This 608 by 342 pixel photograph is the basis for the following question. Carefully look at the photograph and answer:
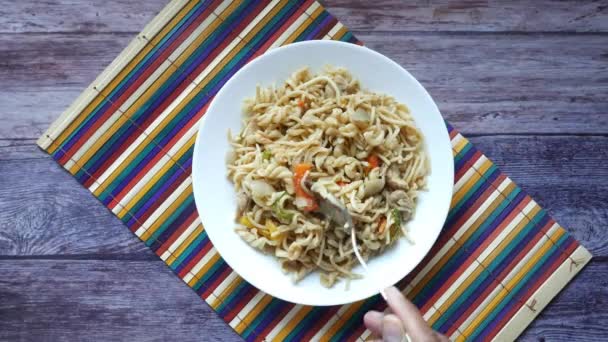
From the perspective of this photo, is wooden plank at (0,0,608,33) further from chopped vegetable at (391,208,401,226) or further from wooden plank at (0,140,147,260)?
chopped vegetable at (391,208,401,226)

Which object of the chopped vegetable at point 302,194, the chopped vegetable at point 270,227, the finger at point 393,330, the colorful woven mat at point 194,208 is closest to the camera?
the finger at point 393,330

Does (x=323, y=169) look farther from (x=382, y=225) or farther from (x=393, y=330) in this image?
(x=393, y=330)

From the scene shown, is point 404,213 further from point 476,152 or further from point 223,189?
point 223,189

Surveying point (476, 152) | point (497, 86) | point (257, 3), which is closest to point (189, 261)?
point (257, 3)

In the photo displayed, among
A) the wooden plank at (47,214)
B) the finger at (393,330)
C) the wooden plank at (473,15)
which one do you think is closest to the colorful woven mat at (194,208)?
the wooden plank at (47,214)

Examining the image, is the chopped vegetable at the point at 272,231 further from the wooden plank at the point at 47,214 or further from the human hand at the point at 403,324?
the wooden plank at the point at 47,214
